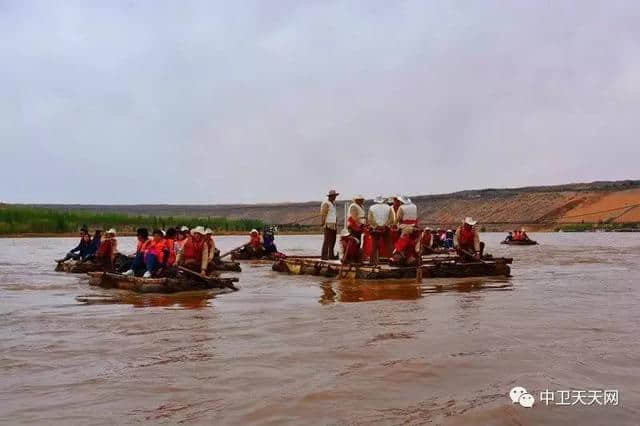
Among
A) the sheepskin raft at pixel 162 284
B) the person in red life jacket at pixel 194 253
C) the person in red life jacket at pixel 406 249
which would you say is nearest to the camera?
the sheepskin raft at pixel 162 284

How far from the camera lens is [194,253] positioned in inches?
609

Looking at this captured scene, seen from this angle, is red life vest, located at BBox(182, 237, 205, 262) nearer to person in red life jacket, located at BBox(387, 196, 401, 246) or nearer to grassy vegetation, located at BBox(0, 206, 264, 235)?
person in red life jacket, located at BBox(387, 196, 401, 246)

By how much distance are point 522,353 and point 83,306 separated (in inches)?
322

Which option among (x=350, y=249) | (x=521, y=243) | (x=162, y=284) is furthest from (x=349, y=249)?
(x=521, y=243)

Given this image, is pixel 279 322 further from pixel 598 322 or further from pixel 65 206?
pixel 65 206

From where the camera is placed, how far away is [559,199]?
→ 115 m

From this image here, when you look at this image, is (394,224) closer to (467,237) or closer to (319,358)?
(467,237)

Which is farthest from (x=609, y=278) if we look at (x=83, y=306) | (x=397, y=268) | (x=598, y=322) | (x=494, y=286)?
(x=83, y=306)

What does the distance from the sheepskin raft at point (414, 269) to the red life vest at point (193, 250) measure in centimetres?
389

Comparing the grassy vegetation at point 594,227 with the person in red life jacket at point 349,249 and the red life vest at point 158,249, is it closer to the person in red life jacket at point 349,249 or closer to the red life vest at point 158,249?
the person in red life jacket at point 349,249

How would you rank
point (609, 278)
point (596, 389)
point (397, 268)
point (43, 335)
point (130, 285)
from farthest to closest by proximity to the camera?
point (609, 278) < point (397, 268) < point (130, 285) < point (43, 335) < point (596, 389)

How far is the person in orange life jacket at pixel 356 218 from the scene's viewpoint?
1862 centimetres

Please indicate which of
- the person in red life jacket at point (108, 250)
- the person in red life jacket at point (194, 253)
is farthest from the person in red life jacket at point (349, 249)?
the person in red life jacket at point (108, 250)

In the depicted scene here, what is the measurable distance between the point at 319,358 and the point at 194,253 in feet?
26.3
